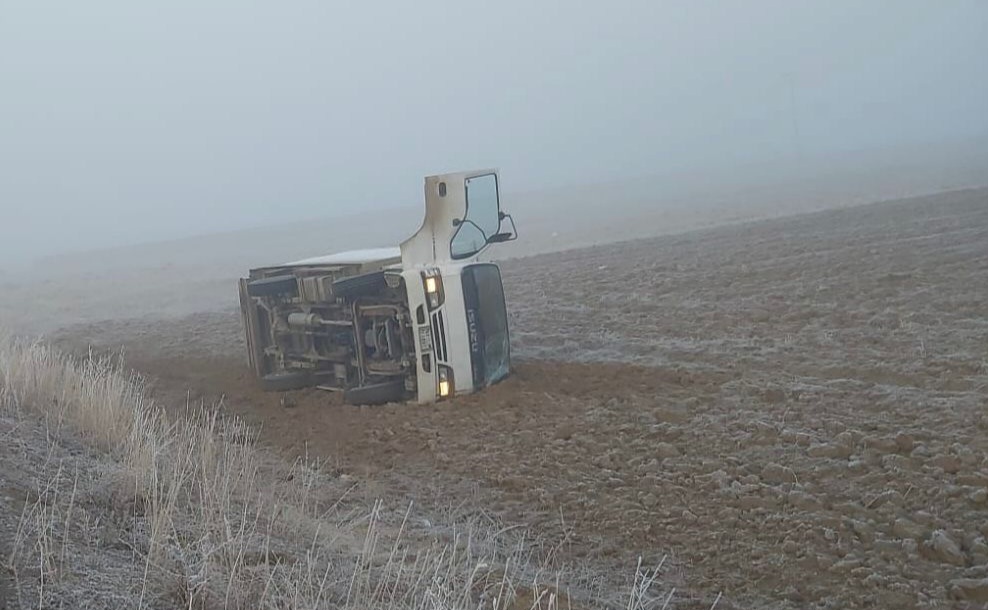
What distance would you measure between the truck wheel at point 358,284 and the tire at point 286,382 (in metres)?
1.51

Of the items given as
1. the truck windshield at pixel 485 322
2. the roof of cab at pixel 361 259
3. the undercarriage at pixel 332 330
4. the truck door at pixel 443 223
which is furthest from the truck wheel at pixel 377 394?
the roof of cab at pixel 361 259

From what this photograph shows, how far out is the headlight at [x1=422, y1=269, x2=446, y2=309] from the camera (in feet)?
32.8

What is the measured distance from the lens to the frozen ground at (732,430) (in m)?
6.07

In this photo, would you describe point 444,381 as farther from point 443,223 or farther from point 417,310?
point 443,223

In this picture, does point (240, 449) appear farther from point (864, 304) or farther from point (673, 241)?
point (673, 241)

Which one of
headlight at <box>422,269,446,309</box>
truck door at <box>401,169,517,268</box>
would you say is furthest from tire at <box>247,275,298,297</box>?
headlight at <box>422,269,446,309</box>

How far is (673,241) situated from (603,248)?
1794 millimetres

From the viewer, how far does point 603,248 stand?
2628 cm

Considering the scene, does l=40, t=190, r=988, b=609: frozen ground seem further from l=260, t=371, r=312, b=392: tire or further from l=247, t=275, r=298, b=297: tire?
l=247, t=275, r=298, b=297: tire

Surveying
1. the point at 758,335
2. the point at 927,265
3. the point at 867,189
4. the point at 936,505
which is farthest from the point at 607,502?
the point at 867,189

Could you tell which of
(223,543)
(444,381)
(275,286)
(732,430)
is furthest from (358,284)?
(223,543)

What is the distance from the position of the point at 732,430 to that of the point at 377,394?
12.1ft

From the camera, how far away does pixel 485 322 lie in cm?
1035

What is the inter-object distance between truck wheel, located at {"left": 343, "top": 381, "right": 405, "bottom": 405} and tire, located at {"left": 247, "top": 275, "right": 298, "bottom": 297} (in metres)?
1.67
